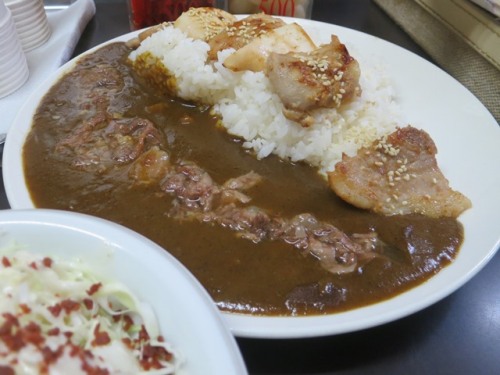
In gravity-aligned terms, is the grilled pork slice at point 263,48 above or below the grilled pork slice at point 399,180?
above

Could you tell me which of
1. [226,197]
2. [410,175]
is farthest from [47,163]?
[410,175]

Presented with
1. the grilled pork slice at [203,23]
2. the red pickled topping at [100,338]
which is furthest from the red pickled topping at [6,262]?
the grilled pork slice at [203,23]

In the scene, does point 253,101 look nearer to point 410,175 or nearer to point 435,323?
point 410,175

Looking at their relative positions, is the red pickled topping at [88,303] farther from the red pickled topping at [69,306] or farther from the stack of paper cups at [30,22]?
the stack of paper cups at [30,22]

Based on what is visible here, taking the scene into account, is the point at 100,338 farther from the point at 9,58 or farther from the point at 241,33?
the point at 9,58

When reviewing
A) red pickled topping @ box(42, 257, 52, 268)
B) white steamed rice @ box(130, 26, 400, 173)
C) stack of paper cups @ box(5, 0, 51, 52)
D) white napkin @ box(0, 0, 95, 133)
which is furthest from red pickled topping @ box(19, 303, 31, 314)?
stack of paper cups @ box(5, 0, 51, 52)
